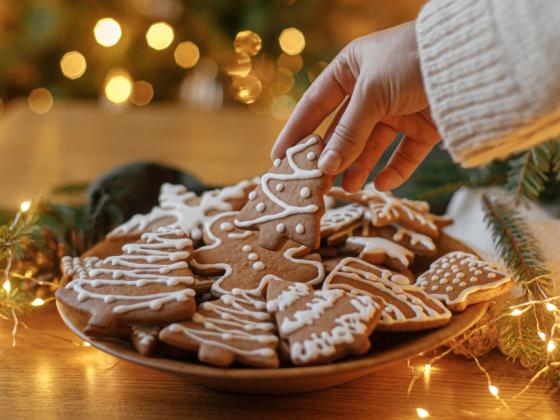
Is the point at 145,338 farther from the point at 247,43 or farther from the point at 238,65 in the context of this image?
the point at 238,65

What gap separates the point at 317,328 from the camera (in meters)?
0.77

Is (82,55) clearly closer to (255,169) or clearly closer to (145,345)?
(255,169)

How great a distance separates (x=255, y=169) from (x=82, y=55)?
3.09ft

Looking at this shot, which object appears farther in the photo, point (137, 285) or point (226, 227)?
point (226, 227)

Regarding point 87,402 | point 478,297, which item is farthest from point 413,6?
point 87,402

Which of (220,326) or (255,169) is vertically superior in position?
(255,169)

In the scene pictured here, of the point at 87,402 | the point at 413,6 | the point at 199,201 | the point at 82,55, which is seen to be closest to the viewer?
the point at 87,402

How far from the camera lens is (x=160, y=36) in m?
2.31

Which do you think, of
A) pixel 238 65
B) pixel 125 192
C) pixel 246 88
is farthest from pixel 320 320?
pixel 246 88

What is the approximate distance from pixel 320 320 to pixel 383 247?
25cm

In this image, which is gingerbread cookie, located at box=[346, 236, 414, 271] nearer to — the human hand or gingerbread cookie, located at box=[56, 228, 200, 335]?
the human hand

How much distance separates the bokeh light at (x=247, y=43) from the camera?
2186 mm

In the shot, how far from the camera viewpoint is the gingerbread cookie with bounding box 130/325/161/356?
759 millimetres

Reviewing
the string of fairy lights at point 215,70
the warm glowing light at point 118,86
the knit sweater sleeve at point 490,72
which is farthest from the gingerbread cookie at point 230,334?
the warm glowing light at point 118,86
